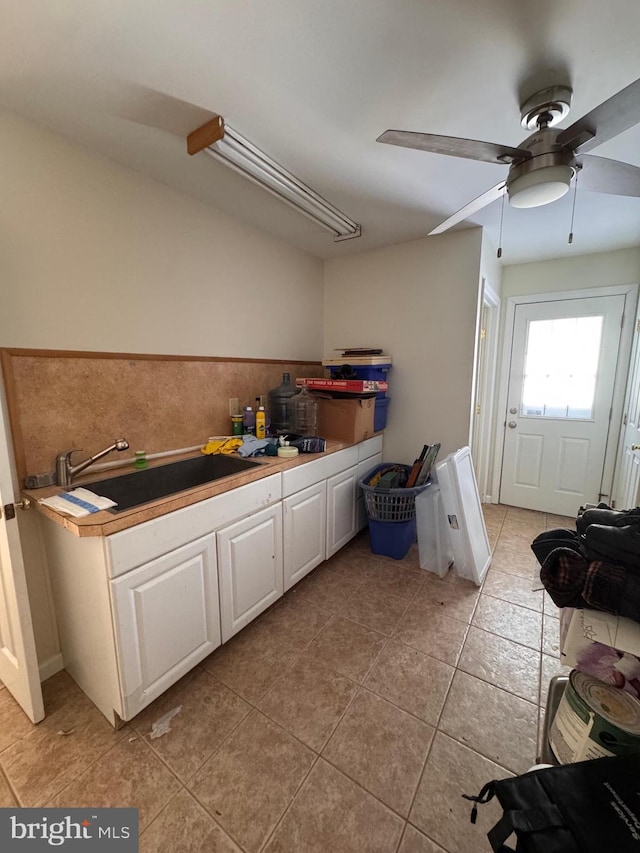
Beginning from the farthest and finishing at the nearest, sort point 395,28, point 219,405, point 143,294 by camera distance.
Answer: point 219,405
point 143,294
point 395,28

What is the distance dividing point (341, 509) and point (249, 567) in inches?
36.7

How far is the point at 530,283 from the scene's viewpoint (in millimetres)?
3309

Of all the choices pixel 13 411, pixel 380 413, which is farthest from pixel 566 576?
pixel 380 413

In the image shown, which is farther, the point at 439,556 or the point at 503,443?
the point at 503,443

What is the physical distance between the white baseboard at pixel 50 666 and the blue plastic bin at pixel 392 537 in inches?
76.4

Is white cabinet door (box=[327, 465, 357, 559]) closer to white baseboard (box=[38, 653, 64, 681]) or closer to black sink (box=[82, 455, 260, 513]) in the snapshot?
black sink (box=[82, 455, 260, 513])

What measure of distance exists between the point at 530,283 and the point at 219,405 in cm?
311

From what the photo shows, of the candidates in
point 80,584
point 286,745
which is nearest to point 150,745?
point 286,745

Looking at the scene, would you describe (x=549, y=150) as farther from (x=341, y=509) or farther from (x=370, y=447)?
(x=341, y=509)

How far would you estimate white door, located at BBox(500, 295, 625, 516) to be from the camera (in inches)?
122

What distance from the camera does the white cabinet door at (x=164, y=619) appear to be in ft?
4.26

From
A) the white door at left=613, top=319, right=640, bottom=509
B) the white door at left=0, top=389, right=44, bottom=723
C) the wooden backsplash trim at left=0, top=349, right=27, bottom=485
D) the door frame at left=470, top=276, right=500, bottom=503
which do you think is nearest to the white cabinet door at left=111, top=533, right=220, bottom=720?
the white door at left=0, top=389, right=44, bottom=723

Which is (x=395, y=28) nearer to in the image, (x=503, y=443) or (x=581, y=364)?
(x=581, y=364)

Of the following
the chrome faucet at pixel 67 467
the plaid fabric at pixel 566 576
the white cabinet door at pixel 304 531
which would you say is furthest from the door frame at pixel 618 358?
the chrome faucet at pixel 67 467
